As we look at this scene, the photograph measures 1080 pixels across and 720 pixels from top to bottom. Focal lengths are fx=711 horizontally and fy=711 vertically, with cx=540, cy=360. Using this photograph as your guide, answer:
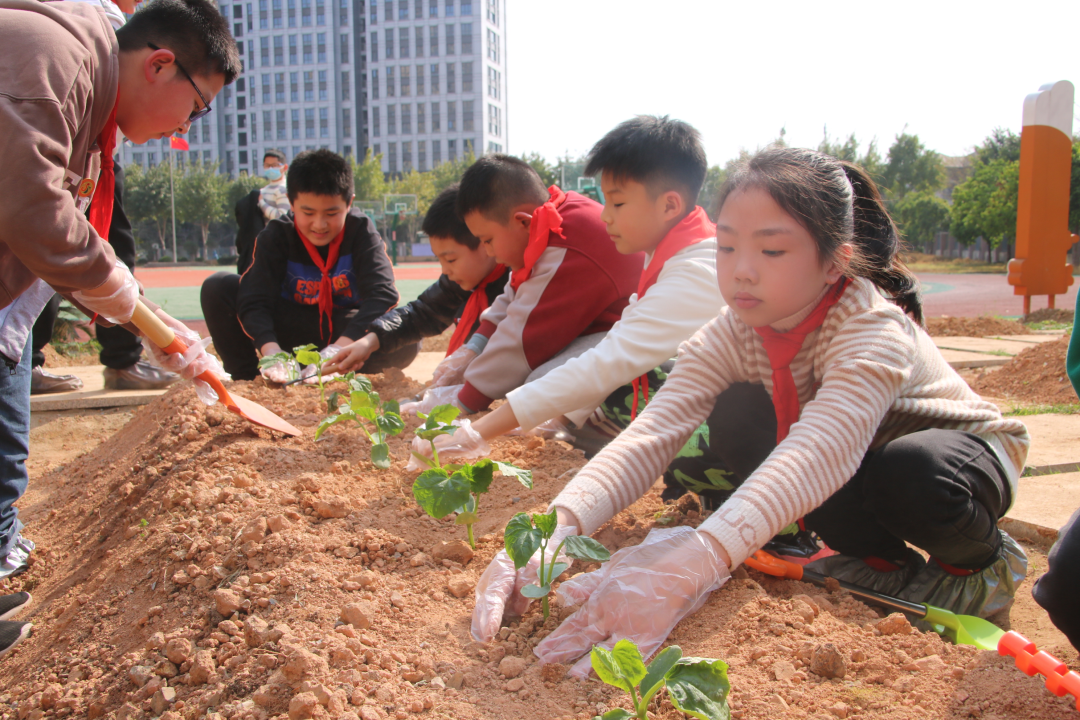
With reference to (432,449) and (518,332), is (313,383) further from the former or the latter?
(432,449)

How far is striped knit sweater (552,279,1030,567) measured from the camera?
1.26 m

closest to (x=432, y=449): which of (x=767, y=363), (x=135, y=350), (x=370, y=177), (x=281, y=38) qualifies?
(x=767, y=363)

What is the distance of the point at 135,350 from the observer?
4090 millimetres

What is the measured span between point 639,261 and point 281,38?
268 feet

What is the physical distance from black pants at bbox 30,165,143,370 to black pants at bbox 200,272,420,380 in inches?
16.4

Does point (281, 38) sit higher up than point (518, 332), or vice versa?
point (281, 38)

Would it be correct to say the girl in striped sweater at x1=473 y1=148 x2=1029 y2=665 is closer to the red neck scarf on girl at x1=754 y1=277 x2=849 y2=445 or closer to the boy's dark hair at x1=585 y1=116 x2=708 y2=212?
the red neck scarf on girl at x1=754 y1=277 x2=849 y2=445

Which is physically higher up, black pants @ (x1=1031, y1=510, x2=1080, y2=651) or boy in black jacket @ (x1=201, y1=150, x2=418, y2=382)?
boy in black jacket @ (x1=201, y1=150, x2=418, y2=382)

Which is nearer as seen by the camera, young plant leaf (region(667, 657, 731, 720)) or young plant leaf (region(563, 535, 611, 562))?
young plant leaf (region(667, 657, 731, 720))

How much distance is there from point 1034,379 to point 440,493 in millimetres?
3789

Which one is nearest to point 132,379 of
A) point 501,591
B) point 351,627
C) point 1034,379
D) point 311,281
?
point 311,281

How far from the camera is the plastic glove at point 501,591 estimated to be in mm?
1229

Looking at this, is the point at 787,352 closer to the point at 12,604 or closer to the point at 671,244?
the point at 671,244

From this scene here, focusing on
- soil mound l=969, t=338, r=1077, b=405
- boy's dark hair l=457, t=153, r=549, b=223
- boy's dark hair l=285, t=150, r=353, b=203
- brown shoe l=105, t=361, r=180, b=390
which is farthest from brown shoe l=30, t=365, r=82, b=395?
soil mound l=969, t=338, r=1077, b=405
